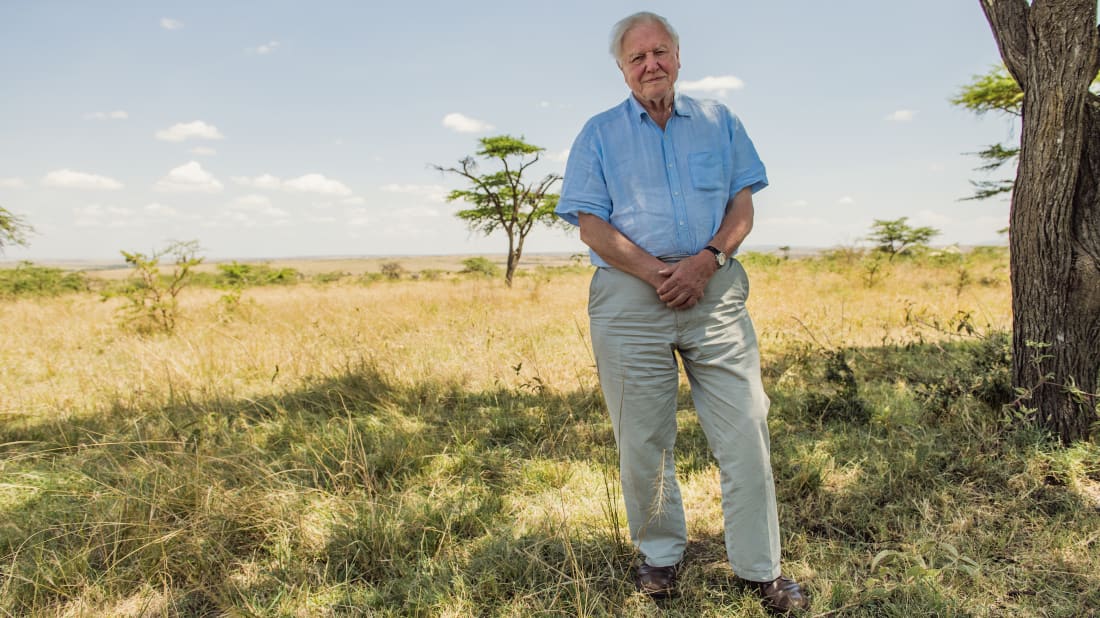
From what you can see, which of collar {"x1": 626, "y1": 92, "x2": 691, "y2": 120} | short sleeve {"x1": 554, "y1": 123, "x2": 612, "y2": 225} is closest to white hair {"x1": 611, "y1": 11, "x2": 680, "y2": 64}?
collar {"x1": 626, "y1": 92, "x2": 691, "y2": 120}

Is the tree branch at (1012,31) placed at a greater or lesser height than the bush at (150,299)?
greater

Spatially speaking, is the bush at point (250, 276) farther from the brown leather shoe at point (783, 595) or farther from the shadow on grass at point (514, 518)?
the brown leather shoe at point (783, 595)

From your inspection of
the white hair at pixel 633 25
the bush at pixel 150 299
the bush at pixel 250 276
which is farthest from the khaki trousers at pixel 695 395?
the bush at pixel 250 276

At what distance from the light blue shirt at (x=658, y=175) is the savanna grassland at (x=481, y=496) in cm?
104

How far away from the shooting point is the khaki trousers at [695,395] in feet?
6.06

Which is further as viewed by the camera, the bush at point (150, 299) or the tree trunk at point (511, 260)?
the tree trunk at point (511, 260)

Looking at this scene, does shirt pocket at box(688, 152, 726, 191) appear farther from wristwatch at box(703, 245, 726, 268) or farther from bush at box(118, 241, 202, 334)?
bush at box(118, 241, 202, 334)

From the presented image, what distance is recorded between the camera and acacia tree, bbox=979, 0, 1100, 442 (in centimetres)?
247

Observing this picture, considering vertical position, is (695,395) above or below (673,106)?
below

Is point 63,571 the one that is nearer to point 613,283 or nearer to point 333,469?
point 333,469

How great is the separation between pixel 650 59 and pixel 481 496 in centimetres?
193

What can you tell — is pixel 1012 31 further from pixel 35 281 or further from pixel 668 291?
pixel 35 281

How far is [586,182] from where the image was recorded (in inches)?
76.4

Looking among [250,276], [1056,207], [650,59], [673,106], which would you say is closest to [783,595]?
[673,106]
